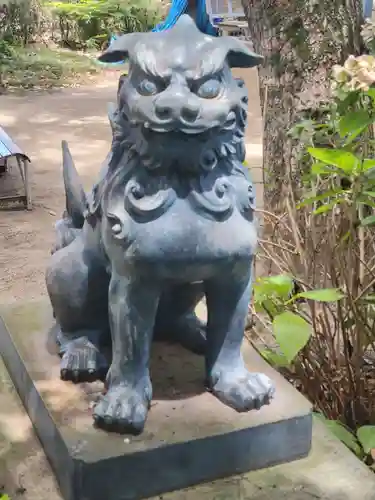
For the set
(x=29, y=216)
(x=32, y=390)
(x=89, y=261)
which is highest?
(x=89, y=261)

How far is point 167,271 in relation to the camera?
1.18 m

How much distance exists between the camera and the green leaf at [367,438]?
1568mm

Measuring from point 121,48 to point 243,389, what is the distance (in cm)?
64

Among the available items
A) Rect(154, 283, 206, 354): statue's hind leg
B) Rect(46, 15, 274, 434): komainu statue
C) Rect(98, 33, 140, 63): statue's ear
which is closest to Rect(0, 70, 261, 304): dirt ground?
Rect(154, 283, 206, 354): statue's hind leg

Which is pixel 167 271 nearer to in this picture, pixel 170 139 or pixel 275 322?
pixel 170 139

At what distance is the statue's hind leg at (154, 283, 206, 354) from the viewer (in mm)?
1456

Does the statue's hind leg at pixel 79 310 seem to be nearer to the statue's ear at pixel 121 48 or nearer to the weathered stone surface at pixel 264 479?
the weathered stone surface at pixel 264 479

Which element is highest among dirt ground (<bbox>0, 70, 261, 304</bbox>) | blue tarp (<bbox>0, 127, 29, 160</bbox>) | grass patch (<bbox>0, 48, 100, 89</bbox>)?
blue tarp (<bbox>0, 127, 29, 160</bbox>)

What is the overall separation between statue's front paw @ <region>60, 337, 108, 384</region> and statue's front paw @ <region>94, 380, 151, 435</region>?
0.43ft

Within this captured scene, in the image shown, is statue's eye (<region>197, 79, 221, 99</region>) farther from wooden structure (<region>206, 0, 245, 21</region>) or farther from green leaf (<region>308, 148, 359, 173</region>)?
wooden structure (<region>206, 0, 245, 21</region>)

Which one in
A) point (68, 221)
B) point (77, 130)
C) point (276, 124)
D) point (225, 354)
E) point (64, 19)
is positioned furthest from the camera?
point (64, 19)

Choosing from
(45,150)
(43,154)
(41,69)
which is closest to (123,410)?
(43,154)

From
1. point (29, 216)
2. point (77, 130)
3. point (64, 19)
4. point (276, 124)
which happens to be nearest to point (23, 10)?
point (64, 19)

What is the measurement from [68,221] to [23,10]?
1020cm
